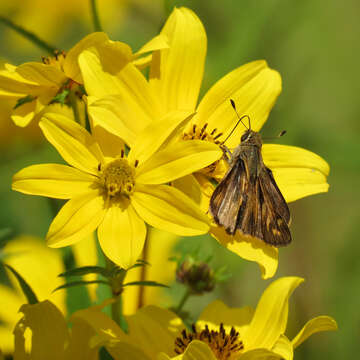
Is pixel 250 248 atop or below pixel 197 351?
atop

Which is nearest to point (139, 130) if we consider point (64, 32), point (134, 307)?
point (134, 307)

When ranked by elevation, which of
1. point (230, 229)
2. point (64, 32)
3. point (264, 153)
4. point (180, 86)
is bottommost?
point (230, 229)

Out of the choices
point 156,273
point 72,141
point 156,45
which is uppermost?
Answer: point 156,45

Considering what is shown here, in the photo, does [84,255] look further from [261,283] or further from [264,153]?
[261,283]

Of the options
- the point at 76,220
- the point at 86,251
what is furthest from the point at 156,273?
the point at 76,220

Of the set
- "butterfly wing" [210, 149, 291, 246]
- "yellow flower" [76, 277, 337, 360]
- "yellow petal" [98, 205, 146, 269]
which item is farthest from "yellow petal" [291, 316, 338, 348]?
"yellow petal" [98, 205, 146, 269]

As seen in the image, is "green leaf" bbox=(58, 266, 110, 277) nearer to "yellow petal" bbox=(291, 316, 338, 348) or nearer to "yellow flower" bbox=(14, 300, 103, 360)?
"yellow flower" bbox=(14, 300, 103, 360)

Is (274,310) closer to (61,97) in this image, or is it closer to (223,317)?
(223,317)
